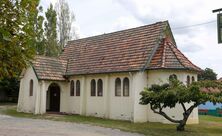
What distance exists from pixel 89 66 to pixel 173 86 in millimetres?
11109

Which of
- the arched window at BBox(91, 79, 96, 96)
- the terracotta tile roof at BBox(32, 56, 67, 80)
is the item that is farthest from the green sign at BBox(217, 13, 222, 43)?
the terracotta tile roof at BBox(32, 56, 67, 80)

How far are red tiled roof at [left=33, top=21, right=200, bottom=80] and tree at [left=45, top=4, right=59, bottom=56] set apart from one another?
15318mm

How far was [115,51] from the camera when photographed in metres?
28.7

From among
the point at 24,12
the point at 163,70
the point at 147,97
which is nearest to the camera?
the point at 24,12

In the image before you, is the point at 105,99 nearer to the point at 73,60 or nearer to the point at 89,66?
the point at 89,66

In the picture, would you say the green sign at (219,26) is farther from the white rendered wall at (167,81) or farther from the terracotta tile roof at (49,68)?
the terracotta tile roof at (49,68)

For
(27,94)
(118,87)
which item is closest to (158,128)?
(118,87)

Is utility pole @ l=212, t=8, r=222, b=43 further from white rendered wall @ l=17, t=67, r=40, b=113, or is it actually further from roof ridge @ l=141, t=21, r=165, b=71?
white rendered wall @ l=17, t=67, r=40, b=113

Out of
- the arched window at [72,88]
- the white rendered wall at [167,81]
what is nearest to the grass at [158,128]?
the white rendered wall at [167,81]

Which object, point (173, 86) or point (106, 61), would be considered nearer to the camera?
point (173, 86)

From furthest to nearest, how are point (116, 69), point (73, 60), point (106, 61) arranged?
point (73, 60) → point (106, 61) → point (116, 69)

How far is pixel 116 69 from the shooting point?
2645 centimetres

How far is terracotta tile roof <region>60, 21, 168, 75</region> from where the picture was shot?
1031 inches

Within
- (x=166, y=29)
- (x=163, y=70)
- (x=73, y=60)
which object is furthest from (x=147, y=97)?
(x=73, y=60)
